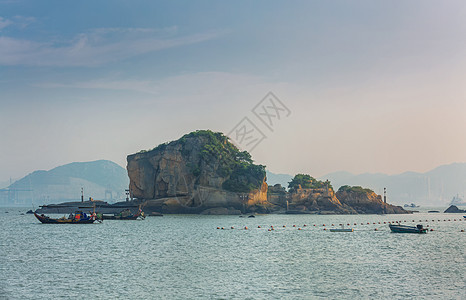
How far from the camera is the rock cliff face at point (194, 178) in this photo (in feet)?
524

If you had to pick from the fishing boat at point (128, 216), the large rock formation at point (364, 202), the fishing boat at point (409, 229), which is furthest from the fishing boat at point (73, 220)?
the large rock formation at point (364, 202)

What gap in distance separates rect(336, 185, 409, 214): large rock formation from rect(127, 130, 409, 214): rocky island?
2.82 ft

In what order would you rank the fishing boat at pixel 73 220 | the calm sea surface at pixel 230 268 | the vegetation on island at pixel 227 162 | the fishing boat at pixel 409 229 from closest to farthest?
the calm sea surface at pixel 230 268
the fishing boat at pixel 409 229
the fishing boat at pixel 73 220
the vegetation on island at pixel 227 162

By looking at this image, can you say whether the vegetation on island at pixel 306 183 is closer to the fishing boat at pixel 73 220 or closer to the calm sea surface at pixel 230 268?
the fishing boat at pixel 73 220

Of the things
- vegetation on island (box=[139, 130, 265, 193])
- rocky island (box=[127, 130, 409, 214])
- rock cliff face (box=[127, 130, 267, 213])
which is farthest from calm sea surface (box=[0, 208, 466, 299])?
vegetation on island (box=[139, 130, 265, 193])

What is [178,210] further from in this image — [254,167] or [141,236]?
[141,236]

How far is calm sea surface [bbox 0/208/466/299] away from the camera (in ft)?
113

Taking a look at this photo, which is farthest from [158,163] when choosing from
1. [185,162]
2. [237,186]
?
[237,186]

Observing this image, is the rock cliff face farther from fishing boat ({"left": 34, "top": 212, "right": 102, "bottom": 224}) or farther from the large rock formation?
fishing boat ({"left": 34, "top": 212, "right": 102, "bottom": 224})

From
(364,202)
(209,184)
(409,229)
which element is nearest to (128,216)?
(209,184)

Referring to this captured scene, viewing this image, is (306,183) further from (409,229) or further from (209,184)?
(409,229)

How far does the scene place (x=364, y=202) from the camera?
186m

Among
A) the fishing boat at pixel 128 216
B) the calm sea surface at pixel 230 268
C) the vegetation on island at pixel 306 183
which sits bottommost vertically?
the calm sea surface at pixel 230 268

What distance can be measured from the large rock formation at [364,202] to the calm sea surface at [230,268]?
11671 centimetres
